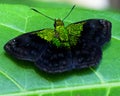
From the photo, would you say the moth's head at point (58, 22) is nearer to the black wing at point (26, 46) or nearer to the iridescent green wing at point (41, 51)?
the iridescent green wing at point (41, 51)

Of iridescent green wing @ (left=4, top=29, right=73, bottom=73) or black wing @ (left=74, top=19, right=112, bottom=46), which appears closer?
iridescent green wing @ (left=4, top=29, right=73, bottom=73)

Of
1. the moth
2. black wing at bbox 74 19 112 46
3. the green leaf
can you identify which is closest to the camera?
the green leaf

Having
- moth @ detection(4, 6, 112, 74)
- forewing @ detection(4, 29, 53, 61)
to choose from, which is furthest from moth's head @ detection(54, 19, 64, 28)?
forewing @ detection(4, 29, 53, 61)

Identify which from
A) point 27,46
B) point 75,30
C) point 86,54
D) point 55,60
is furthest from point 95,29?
point 27,46

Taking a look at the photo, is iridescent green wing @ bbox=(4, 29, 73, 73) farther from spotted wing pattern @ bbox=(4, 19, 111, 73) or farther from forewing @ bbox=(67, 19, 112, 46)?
forewing @ bbox=(67, 19, 112, 46)

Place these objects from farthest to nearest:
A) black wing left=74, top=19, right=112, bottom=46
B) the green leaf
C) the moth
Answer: black wing left=74, top=19, right=112, bottom=46 → the moth → the green leaf

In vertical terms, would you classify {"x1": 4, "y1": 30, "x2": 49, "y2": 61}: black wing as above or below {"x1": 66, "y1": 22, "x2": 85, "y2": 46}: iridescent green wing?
below

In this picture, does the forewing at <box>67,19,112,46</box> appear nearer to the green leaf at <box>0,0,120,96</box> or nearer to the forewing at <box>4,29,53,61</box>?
the green leaf at <box>0,0,120,96</box>
